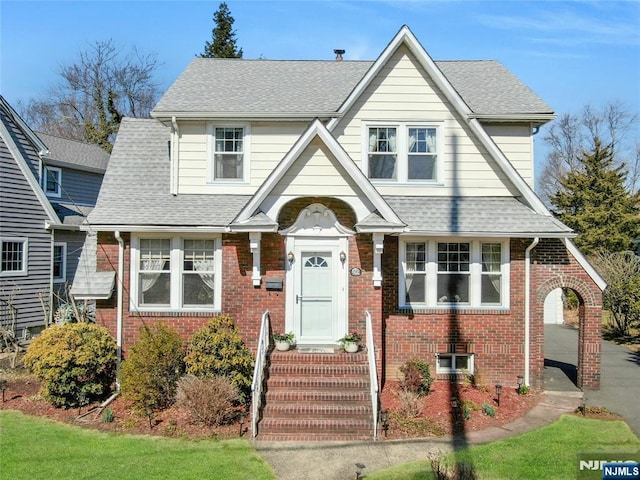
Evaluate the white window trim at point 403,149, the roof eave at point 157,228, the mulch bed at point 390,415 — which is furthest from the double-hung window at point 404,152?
the mulch bed at point 390,415

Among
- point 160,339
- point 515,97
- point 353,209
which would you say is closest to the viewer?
point 160,339

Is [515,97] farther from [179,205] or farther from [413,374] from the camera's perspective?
[179,205]

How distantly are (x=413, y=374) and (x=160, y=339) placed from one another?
553 cm

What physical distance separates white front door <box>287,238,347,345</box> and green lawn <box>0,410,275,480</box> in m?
3.38

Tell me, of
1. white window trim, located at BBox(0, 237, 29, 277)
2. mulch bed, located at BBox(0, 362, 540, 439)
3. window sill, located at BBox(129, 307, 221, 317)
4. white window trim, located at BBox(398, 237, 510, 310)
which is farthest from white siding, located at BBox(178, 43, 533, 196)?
white window trim, located at BBox(0, 237, 29, 277)

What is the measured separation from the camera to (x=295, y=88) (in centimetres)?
1429

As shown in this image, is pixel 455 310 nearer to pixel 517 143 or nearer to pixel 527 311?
pixel 527 311

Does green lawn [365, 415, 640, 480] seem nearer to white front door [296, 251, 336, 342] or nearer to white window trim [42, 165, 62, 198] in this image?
white front door [296, 251, 336, 342]

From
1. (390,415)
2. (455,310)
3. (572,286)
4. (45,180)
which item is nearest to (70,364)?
(390,415)

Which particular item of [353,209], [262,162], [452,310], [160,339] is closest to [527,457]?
[452,310]

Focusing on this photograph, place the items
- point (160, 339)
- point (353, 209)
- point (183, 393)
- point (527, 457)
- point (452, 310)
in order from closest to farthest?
1. point (527, 457)
2. point (183, 393)
3. point (160, 339)
4. point (353, 209)
5. point (452, 310)

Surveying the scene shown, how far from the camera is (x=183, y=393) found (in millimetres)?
9570

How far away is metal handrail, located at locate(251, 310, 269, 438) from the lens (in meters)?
9.07

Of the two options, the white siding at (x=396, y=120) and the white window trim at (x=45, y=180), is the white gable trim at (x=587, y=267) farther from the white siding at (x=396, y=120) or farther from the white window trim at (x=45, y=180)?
the white window trim at (x=45, y=180)
